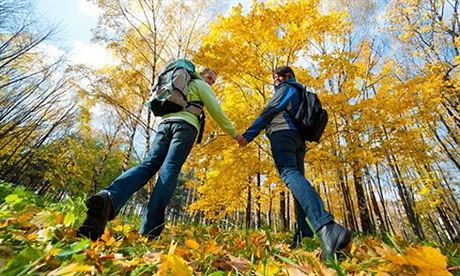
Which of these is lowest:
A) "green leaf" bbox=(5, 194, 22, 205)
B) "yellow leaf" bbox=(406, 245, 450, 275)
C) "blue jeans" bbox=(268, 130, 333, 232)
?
"yellow leaf" bbox=(406, 245, 450, 275)

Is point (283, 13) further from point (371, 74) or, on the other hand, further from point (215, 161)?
point (371, 74)

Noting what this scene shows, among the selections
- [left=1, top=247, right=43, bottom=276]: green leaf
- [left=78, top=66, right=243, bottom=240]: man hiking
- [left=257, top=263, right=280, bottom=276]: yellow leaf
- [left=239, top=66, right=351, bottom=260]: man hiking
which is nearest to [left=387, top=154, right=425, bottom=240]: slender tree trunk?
[left=239, top=66, right=351, bottom=260]: man hiking

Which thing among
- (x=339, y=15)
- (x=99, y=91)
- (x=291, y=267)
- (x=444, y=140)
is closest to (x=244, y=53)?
(x=339, y=15)

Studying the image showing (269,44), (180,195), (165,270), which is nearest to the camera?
(165,270)

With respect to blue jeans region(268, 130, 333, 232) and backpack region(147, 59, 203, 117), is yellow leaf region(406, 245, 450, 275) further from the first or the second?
backpack region(147, 59, 203, 117)

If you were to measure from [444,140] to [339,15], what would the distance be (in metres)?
13.3

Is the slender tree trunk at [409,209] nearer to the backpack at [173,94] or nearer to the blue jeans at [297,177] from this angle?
the blue jeans at [297,177]

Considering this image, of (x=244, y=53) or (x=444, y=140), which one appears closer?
(x=244, y=53)

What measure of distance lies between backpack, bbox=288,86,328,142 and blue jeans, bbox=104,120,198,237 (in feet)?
2.93

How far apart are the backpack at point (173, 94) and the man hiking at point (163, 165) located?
4 cm

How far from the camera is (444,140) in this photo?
49.6ft

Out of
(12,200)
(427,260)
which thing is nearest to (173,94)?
(12,200)

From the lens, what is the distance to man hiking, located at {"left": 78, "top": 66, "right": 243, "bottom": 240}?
5.90ft

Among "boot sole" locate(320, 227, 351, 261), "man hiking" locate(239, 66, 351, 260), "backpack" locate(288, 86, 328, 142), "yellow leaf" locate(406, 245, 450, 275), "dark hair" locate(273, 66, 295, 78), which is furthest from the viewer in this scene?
"dark hair" locate(273, 66, 295, 78)
